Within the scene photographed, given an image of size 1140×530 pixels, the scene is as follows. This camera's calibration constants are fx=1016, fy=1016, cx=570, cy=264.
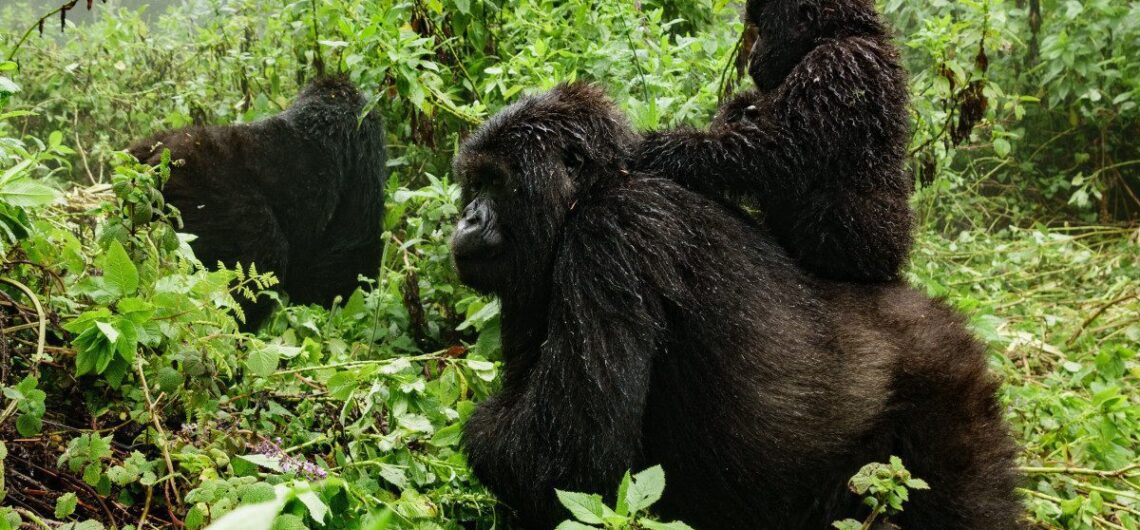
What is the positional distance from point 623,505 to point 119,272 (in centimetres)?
136

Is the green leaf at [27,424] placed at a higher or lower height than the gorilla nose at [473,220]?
lower

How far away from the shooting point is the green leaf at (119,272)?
7.96ft

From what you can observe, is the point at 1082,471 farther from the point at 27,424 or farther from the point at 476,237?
the point at 27,424

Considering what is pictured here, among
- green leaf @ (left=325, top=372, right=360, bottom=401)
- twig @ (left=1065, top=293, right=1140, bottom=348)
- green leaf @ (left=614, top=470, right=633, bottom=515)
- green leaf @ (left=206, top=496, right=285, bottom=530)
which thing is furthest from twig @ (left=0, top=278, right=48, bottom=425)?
twig @ (left=1065, top=293, right=1140, bottom=348)

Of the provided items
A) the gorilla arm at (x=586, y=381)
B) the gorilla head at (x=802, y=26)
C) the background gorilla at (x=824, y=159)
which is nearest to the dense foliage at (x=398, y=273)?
the gorilla arm at (x=586, y=381)

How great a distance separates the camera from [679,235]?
2625 mm

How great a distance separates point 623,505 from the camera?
1.92m

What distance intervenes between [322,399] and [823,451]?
147 centimetres

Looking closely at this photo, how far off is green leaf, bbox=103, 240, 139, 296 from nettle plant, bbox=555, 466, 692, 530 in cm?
121

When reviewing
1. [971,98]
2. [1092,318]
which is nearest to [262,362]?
[971,98]

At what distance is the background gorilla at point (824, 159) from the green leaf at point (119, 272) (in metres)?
1.37

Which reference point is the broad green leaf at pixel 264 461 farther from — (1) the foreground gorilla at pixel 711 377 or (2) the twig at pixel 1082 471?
(2) the twig at pixel 1082 471

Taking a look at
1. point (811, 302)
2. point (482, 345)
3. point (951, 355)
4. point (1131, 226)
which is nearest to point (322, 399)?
point (482, 345)

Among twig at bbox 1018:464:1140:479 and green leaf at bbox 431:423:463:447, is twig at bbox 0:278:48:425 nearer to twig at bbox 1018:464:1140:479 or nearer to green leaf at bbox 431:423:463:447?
green leaf at bbox 431:423:463:447
